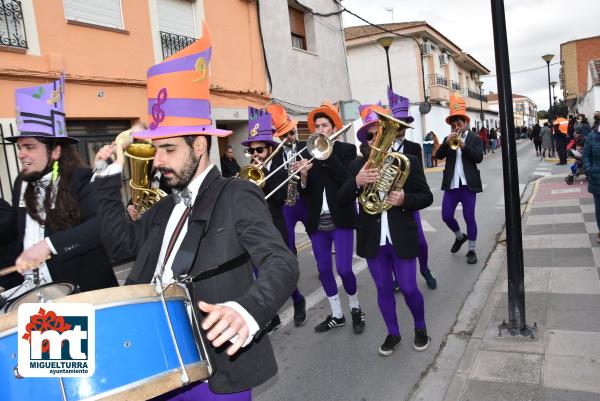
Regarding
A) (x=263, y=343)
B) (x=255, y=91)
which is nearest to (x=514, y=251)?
(x=263, y=343)

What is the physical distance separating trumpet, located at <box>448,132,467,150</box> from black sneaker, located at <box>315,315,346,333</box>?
9.68 ft

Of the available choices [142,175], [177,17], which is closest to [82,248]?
[142,175]

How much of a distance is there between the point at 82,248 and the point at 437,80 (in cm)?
3114

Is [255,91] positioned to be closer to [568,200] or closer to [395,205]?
[568,200]

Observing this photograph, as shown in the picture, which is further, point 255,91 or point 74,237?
point 255,91

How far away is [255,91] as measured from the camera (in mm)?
13289

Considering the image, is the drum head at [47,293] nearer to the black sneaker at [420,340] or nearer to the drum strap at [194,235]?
the drum strap at [194,235]

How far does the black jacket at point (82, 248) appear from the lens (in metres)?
2.54

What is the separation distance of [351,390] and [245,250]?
215cm

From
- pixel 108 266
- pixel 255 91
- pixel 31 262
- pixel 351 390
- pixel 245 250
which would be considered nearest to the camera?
pixel 245 250

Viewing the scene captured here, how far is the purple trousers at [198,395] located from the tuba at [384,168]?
2.20m

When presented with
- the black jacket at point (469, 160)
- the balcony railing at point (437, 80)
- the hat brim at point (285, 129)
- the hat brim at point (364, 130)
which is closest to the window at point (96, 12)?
the hat brim at point (285, 129)

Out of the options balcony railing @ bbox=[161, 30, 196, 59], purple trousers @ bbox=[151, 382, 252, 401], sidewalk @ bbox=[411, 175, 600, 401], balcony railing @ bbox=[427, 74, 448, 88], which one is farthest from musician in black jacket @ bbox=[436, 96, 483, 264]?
balcony railing @ bbox=[427, 74, 448, 88]

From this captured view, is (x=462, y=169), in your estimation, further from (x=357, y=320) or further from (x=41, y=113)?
(x=41, y=113)
